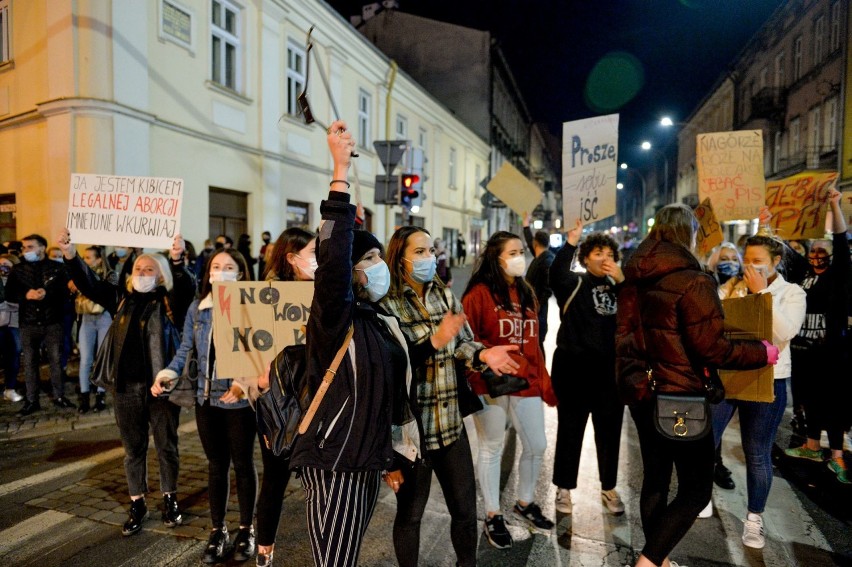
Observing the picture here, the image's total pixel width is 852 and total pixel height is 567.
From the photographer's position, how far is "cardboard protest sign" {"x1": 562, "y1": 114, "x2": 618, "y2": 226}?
501cm

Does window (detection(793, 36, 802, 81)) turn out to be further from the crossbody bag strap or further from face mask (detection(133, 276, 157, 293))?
the crossbody bag strap

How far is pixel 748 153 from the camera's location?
18.2ft

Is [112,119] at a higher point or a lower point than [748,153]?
higher

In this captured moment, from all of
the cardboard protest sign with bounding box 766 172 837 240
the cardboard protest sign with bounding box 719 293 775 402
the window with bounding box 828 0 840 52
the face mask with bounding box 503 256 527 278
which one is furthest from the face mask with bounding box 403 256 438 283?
the window with bounding box 828 0 840 52

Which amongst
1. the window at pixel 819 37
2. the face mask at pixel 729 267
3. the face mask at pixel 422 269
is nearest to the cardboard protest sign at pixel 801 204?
the face mask at pixel 729 267

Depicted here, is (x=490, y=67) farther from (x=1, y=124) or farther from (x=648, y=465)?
(x=648, y=465)

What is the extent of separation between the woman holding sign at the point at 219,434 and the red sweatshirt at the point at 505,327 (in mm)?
1506

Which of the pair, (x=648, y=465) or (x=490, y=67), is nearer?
(x=648, y=465)

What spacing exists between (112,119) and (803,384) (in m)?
10.7

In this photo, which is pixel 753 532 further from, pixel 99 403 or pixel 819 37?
pixel 819 37

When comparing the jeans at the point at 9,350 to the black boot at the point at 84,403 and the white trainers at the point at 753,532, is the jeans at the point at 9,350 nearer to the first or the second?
the black boot at the point at 84,403

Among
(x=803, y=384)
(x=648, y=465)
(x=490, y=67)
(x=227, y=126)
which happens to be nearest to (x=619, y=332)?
(x=648, y=465)

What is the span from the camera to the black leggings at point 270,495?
310 cm

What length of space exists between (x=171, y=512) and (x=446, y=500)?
2.06m
